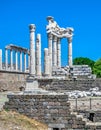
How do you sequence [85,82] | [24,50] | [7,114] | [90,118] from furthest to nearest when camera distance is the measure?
[24,50]
[85,82]
[90,118]
[7,114]

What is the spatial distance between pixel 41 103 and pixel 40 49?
27.5 meters

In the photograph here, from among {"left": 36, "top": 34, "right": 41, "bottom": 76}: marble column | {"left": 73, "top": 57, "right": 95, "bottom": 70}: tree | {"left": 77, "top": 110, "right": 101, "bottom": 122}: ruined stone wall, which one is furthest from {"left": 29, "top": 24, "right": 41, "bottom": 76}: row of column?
Answer: {"left": 73, "top": 57, "right": 95, "bottom": 70}: tree

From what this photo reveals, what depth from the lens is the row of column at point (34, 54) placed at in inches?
1763

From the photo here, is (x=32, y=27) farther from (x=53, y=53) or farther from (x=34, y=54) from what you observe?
(x=53, y=53)

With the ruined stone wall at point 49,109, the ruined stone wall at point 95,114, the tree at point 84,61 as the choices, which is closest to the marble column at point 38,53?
the ruined stone wall at point 95,114

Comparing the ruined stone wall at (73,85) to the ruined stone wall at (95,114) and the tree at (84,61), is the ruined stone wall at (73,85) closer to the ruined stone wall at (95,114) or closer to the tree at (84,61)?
the ruined stone wall at (95,114)

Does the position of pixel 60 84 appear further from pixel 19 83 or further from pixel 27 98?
pixel 27 98

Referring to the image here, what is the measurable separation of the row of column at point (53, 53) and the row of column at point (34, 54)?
850mm

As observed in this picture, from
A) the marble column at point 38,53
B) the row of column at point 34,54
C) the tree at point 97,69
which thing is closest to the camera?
the row of column at point 34,54

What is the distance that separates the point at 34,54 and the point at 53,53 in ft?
27.8

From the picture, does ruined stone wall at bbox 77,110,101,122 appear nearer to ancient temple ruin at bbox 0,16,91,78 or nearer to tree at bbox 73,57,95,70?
ancient temple ruin at bbox 0,16,91,78

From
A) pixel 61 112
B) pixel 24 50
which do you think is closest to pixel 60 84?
pixel 61 112

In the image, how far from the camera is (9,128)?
19.2 metres

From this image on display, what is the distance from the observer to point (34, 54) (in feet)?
150
